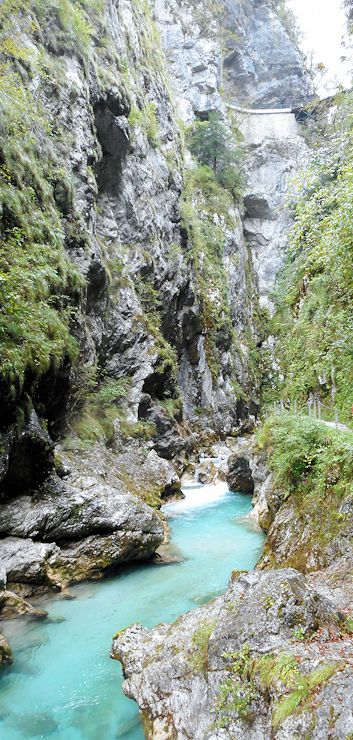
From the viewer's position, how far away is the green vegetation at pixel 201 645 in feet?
13.5

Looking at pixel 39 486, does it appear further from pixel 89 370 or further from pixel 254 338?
pixel 254 338

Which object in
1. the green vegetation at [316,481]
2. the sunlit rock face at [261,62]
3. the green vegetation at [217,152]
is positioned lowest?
the green vegetation at [316,481]

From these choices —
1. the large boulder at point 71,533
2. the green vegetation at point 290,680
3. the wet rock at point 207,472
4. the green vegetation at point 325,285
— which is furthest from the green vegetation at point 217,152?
the green vegetation at point 290,680

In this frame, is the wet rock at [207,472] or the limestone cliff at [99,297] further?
the wet rock at [207,472]

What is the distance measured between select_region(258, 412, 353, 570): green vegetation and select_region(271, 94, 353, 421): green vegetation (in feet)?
7.15

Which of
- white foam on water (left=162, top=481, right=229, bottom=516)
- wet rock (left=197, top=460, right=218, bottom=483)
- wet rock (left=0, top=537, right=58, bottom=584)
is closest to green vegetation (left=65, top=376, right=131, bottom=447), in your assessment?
white foam on water (left=162, top=481, right=229, bottom=516)

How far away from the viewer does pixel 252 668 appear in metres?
3.64

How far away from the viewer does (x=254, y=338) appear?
122ft

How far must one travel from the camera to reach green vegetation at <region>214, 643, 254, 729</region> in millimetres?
3477

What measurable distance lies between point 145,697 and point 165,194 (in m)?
23.4

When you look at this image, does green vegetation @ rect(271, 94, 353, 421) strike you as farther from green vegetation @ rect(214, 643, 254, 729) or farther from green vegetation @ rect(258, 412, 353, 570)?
green vegetation @ rect(214, 643, 254, 729)

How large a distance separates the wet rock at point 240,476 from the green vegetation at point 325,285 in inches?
150

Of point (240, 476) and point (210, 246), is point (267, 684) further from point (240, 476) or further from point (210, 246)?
point (210, 246)

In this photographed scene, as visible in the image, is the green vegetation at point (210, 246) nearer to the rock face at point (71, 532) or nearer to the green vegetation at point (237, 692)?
the rock face at point (71, 532)
